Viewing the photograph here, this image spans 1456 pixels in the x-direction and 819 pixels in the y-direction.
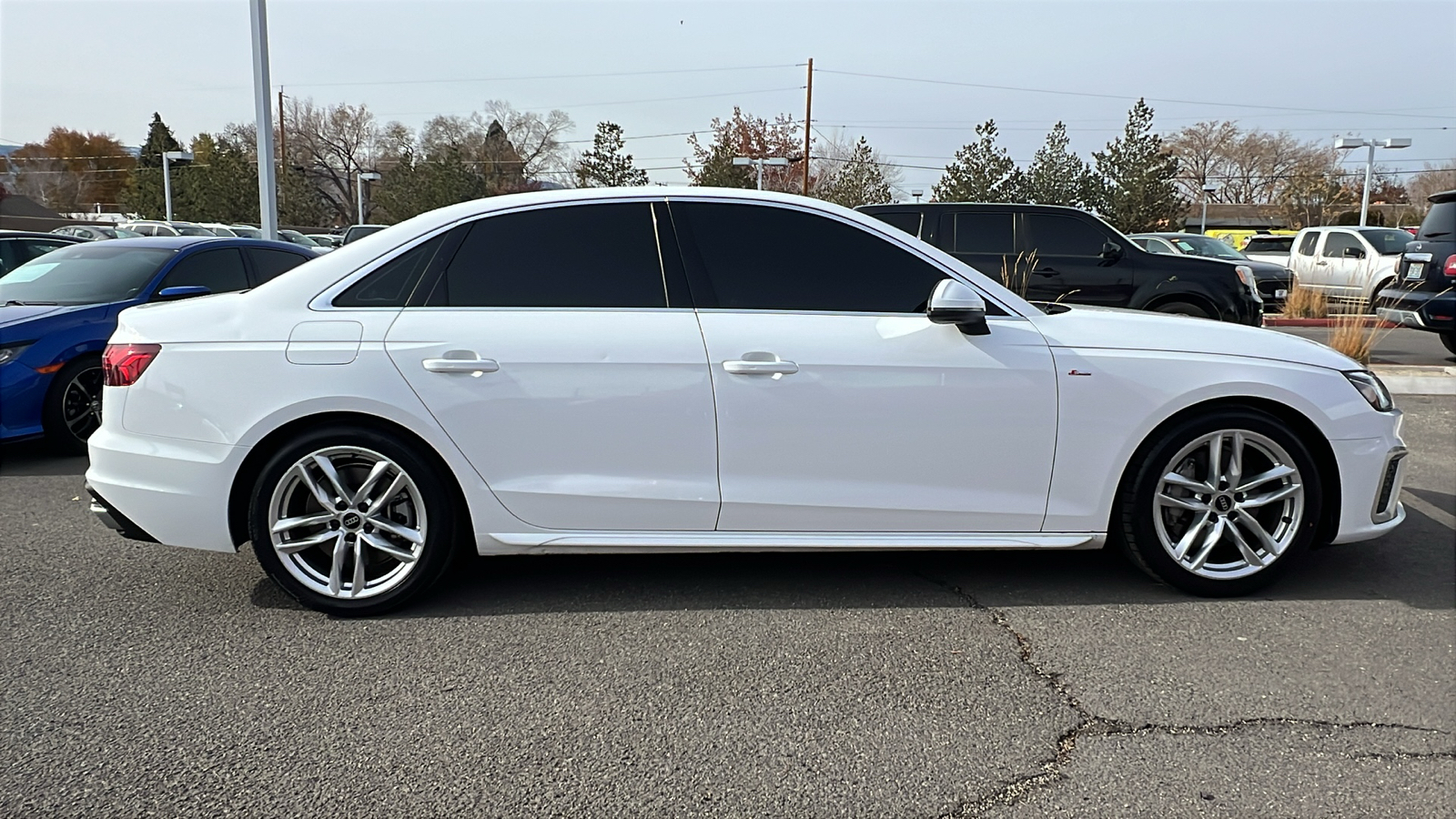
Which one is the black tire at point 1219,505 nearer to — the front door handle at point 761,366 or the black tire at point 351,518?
the front door handle at point 761,366

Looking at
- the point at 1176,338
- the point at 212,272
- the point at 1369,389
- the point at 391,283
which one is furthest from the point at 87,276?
the point at 1369,389

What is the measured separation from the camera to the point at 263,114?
14062 millimetres

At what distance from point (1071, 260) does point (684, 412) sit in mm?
8307

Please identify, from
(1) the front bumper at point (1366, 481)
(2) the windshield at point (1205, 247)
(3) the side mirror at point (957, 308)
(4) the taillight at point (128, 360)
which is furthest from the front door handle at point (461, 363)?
(2) the windshield at point (1205, 247)

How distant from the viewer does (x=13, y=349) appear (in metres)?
6.28

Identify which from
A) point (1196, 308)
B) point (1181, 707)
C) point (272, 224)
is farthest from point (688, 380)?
point (272, 224)

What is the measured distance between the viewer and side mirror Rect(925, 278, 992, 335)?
12.0ft

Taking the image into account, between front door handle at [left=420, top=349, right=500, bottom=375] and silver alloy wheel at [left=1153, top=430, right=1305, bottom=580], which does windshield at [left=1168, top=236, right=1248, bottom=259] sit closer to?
silver alloy wheel at [left=1153, top=430, right=1305, bottom=580]

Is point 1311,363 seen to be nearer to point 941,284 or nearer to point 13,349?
point 941,284

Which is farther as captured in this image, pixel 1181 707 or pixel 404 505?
pixel 404 505

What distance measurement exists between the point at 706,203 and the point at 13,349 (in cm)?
497

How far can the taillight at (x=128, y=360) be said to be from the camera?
3760 millimetres

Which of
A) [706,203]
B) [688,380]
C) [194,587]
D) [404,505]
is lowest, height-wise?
[194,587]

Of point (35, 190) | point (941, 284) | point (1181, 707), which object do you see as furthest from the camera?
point (35, 190)
